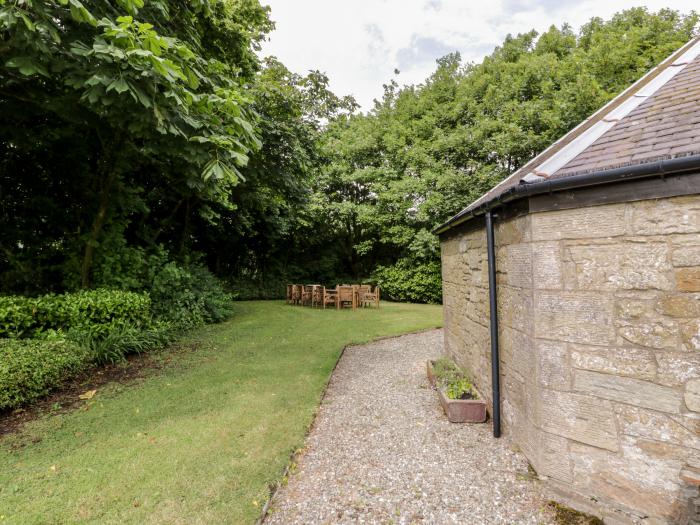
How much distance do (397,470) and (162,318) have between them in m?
7.82

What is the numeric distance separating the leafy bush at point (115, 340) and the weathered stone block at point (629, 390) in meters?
7.08

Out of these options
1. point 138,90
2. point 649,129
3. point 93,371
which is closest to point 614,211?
point 649,129

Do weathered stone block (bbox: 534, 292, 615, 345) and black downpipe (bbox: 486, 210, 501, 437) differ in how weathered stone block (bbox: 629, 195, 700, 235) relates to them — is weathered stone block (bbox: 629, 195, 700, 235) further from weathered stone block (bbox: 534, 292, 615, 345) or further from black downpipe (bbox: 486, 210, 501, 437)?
black downpipe (bbox: 486, 210, 501, 437)

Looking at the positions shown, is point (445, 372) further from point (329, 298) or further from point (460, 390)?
point (329, 298)

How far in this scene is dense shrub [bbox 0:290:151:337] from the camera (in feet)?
17.4

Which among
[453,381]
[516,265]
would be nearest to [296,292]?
[453,381]

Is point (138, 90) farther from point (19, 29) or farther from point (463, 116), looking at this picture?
point (463, 116)

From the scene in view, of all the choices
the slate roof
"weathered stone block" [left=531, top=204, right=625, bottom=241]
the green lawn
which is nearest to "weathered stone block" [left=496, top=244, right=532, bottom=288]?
"weathered stone block" [left=531, top=204, right=625, bottom=241]

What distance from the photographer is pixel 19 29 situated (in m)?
A: 3.36

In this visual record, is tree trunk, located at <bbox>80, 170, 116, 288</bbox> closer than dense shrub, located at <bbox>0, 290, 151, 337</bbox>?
No

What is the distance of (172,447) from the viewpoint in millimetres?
3531

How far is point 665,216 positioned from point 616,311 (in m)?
0.74

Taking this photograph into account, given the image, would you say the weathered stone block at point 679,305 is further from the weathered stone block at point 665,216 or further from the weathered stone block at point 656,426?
the weathered stone block at point 656,426

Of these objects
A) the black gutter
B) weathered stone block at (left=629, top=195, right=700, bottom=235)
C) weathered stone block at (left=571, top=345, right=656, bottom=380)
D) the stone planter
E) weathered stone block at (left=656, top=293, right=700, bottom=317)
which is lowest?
the stone planter
